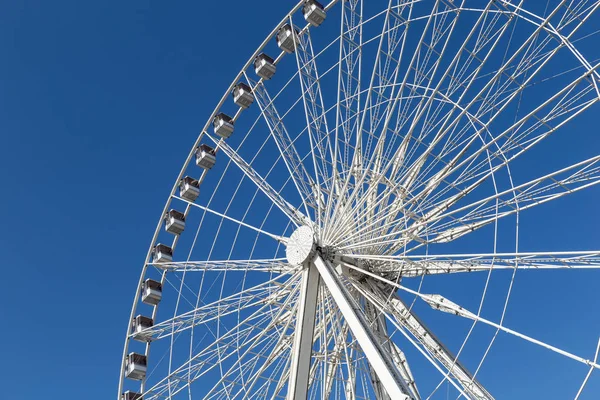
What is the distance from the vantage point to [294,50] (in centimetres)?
2328

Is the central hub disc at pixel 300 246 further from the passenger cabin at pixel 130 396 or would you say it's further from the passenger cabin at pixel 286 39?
the passenger cabin at pixel 286 39

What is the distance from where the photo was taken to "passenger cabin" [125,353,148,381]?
22.5 metres

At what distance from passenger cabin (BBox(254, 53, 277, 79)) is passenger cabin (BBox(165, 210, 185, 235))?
5.36m

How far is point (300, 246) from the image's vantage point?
19.2 m

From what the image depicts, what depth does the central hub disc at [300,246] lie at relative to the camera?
18759mm

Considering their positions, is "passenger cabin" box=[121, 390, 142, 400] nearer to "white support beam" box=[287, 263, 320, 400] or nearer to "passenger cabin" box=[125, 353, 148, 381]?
"passenger cabin" box=[125, 353, 148, 381]

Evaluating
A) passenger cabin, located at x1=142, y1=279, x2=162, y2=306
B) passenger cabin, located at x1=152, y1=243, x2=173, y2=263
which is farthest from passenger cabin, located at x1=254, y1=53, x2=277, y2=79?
passenger cabin, located at x1=142, y1=279, x2=162, y2=306

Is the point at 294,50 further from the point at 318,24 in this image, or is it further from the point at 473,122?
the point at 473,122

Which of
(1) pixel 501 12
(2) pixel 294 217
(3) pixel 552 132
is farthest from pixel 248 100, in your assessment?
(3) pixel 552 132

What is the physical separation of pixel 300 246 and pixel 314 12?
8105 millimetres

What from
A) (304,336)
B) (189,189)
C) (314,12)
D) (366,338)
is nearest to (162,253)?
(189,189)

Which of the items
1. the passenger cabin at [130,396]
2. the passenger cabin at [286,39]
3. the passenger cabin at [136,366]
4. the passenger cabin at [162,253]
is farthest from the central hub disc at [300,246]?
the passenger cabin at [286,39]

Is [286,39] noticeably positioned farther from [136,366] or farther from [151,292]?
[136,366]

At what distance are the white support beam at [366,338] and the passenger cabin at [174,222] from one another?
7552 millimetres
